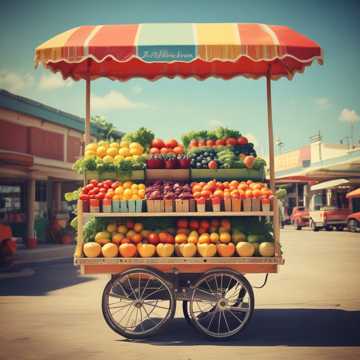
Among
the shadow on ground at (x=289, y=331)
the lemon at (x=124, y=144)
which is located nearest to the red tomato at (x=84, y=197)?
the lemon at (x=124, y=144)

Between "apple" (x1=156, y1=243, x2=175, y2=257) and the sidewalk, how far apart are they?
1164 cm

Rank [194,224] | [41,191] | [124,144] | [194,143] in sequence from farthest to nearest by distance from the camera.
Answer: [41,191], [194,143], [124,144], [194,224]

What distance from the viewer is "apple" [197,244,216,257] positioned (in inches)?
264

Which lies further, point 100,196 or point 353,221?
point 353,221

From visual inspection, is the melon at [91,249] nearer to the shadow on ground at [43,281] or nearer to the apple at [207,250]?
the apple at [207,250]

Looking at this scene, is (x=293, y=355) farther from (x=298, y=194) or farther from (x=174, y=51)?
(x=298, y=194)

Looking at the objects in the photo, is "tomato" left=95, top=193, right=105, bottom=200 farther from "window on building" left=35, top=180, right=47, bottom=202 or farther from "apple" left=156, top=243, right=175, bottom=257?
"window on building" left=35, top=180, right=47, bottom=202

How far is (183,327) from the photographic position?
730cm

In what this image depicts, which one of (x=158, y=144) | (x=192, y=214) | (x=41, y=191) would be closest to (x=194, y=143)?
(x=158, y=144)

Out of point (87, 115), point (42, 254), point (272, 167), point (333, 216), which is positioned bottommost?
point (42, 254)

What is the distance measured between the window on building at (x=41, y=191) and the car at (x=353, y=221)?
18.8 m

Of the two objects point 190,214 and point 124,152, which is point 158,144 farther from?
point 190,214

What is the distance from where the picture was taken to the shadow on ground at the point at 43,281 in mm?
10867

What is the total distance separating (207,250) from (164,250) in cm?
55
